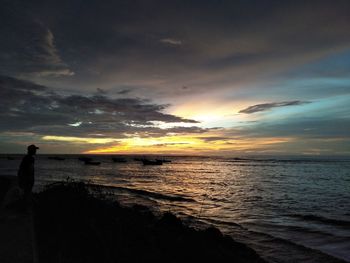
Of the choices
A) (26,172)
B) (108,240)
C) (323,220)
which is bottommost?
(323,220)

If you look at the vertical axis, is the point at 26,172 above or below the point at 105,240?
above

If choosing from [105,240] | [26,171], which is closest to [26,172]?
[26,171]

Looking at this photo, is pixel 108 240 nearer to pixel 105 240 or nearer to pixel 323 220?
pixel 105 240

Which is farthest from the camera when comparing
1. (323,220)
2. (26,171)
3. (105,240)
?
(323,220)

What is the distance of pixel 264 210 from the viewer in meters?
22.5

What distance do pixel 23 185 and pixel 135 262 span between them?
706cm

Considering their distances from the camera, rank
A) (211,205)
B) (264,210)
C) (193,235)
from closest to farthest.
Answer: (193,235)
(264,210)
(211,205)

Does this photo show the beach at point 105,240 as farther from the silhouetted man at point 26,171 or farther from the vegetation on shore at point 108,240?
the silhouetted man at point 26,171

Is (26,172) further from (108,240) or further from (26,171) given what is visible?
(108,240)

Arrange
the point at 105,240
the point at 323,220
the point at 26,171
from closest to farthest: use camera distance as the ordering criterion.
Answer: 1. the point at 105,240
2. the point at 26,171
3. the point at 323,220

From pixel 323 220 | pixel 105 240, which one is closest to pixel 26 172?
pixel 105 240

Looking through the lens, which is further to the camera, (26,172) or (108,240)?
(26,172)

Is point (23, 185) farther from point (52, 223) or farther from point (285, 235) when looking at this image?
point (285, 235)

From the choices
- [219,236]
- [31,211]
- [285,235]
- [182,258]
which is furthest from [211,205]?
[182,258]
